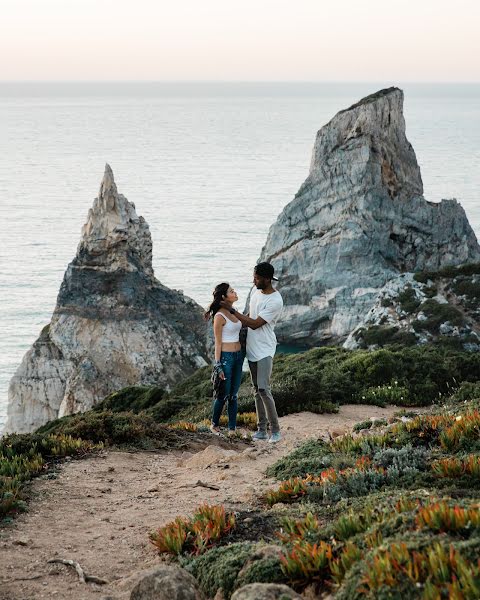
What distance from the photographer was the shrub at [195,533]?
321 inches

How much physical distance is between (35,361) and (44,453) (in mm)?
29389

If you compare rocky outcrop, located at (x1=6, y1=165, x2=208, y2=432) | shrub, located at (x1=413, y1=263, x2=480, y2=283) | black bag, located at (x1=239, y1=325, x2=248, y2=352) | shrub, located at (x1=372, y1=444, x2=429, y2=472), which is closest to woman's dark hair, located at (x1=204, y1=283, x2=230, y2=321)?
black bag, located at (x1=239, y1=325, x2=248, y2=352)

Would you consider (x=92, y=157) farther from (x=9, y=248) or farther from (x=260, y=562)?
(x=260, y=562)

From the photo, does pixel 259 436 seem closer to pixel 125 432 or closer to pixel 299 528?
pixel 125 432

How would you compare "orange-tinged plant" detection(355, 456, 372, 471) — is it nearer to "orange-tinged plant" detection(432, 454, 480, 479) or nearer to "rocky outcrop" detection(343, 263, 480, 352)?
"orange-tinged plant" detection(432, 454, 480, 479)

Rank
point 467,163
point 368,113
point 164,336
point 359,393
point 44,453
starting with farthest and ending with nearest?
point 467,163, point 368,113, point 164,336, point 359,393, point 44,453

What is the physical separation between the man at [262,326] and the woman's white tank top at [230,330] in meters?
0.22

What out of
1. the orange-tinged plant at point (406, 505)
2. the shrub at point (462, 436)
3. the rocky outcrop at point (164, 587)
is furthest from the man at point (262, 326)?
the rocky outcrop at point (164, 587)

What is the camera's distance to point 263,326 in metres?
13.3

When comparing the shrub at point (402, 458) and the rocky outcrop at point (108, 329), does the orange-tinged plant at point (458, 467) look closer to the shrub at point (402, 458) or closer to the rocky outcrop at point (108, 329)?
the shrub at point (402, 458)

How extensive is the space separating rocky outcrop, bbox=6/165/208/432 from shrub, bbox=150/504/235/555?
3106cm

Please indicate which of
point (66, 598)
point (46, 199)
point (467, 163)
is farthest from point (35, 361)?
point (467, 163)

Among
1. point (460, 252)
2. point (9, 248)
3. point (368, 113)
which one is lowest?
point (9, 248)

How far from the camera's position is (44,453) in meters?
12.8
